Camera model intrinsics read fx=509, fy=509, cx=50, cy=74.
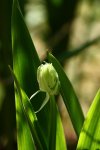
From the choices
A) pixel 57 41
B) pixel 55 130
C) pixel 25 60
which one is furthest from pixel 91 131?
pixel 57 41

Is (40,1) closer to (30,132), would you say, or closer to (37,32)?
(37,32)

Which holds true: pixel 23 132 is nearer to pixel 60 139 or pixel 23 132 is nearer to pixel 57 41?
pixel 60 139

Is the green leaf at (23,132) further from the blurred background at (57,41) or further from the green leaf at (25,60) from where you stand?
the blurred background at (57,41)

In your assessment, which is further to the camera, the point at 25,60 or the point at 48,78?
the point at 25,60

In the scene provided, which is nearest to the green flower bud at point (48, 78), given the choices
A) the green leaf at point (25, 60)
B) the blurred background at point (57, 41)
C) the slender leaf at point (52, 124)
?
the slender leaf at point (52, 124)

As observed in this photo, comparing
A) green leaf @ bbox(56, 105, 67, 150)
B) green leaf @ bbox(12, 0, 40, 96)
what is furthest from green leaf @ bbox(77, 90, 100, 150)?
green leaf @ bbox(12, 0, 40, 96)

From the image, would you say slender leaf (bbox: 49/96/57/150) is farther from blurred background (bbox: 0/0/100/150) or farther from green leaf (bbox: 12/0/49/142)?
blurred background (bbox: 0/0/100/150)

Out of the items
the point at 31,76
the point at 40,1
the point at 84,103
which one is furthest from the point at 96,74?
the point at 31,76
